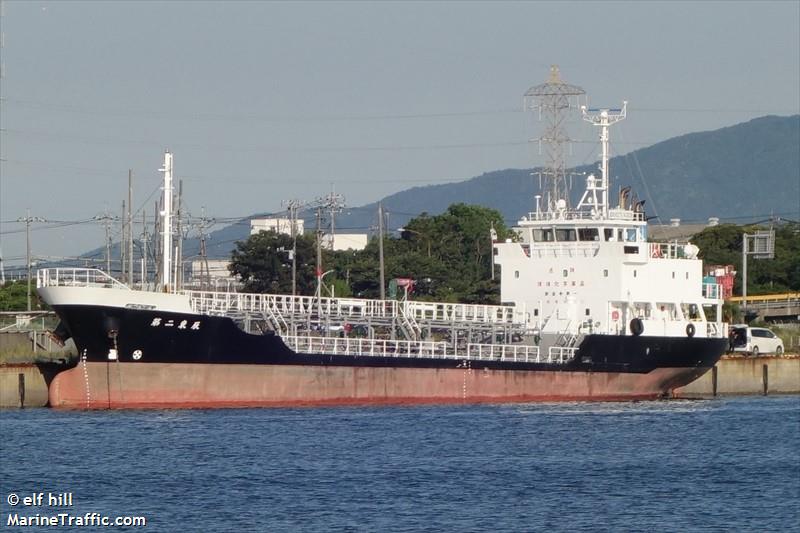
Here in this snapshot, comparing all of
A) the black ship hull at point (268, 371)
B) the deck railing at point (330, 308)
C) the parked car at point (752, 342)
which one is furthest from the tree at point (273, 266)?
the black ship hull at point (268, 371)

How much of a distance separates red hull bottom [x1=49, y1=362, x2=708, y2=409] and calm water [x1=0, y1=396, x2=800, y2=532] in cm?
110

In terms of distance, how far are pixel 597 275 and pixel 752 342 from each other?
14.8 meters

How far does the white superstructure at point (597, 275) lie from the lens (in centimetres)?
5578

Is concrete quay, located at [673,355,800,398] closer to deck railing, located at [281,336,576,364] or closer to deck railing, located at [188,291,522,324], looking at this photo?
deck railing, located at [188,291,522,324]

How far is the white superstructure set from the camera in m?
55.8

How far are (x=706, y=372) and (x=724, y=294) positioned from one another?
11.7 ft

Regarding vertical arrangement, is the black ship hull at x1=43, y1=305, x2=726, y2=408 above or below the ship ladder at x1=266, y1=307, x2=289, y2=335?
below

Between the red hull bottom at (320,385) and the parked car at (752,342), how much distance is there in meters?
12.3

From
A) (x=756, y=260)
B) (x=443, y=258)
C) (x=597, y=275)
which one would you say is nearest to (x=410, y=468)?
(x=597, y=275)

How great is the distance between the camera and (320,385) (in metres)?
49.4

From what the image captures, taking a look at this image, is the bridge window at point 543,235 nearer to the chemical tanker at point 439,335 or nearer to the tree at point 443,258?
the chemical tanker at point 439,335

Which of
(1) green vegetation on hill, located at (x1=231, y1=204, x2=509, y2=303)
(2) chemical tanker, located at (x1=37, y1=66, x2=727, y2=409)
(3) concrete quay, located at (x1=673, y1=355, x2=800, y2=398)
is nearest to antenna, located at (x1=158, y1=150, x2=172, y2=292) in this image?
(2) chemical tanker, located at (x1=37, y1=66, x2=727, y2=409)

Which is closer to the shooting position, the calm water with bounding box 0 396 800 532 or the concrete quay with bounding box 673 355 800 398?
the calm water with bounding box 0 396 800 532

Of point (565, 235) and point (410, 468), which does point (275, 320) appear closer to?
point (565, 235)
